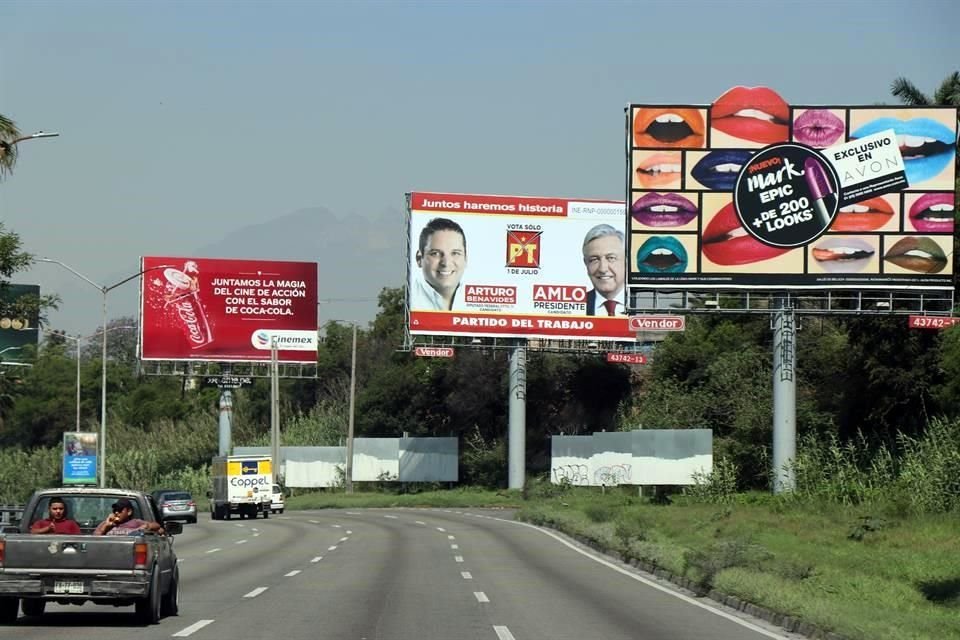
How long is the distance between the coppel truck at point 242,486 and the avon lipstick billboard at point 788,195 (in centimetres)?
2412

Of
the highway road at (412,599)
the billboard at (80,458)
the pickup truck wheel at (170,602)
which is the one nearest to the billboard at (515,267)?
the billboard at (80,458)

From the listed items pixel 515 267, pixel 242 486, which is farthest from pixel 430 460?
pixel 242 486

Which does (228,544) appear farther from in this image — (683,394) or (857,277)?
(683,394)

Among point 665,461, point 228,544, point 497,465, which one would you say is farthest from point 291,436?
point 228,544

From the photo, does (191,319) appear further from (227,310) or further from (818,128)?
(818,128)

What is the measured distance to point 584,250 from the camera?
2744 inches

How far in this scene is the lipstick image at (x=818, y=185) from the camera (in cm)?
4544

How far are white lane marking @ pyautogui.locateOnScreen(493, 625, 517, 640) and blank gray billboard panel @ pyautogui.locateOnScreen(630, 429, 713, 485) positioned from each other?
120 feet

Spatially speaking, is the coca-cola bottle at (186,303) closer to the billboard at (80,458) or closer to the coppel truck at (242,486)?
the billboard at (80,458)

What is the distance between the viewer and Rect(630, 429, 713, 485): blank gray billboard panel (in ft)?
176

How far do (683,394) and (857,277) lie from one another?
98.2ft

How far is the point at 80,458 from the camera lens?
6556 cm

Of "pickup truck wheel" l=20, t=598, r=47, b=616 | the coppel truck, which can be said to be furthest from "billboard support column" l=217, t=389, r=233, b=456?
"pickup truck wheel" l=20, t=598, r=47, b=616

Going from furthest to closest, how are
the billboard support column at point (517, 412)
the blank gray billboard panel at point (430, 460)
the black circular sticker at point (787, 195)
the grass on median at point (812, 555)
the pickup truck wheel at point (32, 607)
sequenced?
the blank gray billboard panel at point (430, 460) → the billboard support column at point (517, 412) → the black circular sticker at point (787, 195) → the grass on median at point (812, 555) → the pickup truck wheel at point (32, 607)
